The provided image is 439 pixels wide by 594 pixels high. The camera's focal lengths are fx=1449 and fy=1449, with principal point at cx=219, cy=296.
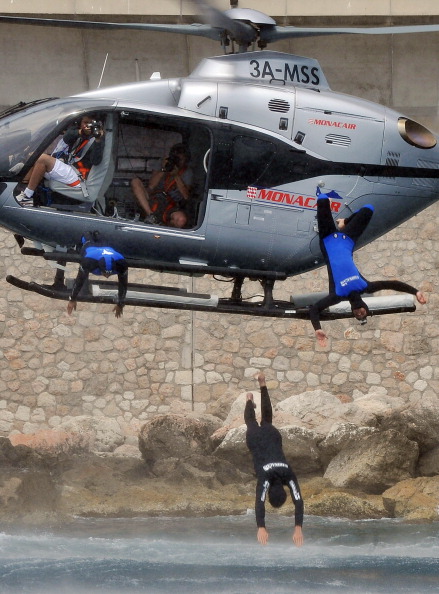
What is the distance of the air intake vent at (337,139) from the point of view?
426 inches

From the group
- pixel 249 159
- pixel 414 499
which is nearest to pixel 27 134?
pixel 249 159

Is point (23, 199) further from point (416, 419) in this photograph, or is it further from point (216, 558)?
point (216, 558)

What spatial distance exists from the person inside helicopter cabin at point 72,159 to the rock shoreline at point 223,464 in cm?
836

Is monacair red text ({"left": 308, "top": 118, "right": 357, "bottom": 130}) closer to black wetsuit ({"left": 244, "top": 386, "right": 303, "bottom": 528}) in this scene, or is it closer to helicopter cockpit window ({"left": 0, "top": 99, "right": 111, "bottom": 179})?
helicopter cockpit window ({"left": 0, "top": 99, "right": 111, "bottom": 179})

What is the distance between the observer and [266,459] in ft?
45.3

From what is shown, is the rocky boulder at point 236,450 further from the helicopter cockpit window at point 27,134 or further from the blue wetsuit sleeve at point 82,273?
the helicopter cockpit window at point 27,134

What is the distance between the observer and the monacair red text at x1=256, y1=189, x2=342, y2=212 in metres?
10.8

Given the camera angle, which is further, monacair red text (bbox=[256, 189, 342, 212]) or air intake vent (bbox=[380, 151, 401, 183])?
air intake vent (bbox=[380, 151, 401, 183])

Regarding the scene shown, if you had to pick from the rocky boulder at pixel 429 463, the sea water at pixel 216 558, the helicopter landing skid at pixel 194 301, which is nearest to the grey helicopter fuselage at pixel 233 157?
the helicopter landing skid at pixel 194 301

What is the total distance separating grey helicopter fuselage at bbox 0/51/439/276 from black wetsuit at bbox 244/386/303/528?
2.35 meters

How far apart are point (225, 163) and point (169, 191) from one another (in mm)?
510

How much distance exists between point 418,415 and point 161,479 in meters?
3.58

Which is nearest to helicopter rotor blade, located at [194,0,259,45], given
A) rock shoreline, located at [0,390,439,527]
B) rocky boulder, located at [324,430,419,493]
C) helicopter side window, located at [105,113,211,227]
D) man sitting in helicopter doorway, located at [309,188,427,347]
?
helicopter side window, located at [105,113,211,227]

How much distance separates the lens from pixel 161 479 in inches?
774
